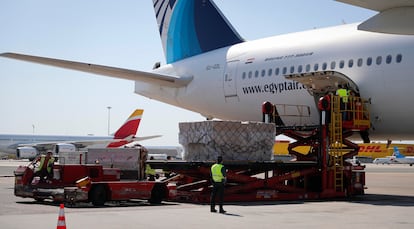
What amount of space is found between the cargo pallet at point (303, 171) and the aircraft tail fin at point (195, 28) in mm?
9492

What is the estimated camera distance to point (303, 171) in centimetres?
2050

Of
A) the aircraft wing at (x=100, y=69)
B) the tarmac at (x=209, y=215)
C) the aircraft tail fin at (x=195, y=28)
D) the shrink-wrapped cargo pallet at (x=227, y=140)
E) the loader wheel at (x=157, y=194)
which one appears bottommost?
the tarmac at (x=209, y=215)

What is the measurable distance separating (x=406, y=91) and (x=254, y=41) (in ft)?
29.0

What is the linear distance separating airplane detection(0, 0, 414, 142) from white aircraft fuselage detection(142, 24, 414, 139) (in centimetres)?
3

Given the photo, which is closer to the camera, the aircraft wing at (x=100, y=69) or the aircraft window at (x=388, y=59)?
the aircraft window at (x=388, y=59)

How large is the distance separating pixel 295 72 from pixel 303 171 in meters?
4.88

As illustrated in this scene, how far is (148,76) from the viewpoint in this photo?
26.9 m

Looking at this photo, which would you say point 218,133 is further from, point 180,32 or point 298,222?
point 180,32

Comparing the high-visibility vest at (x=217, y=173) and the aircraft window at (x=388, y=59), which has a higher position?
the aircraft window at (x=388, y=59)

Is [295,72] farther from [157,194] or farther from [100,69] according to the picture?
[157,194]

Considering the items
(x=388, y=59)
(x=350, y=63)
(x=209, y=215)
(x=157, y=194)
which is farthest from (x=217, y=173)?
(x=350, y=63)

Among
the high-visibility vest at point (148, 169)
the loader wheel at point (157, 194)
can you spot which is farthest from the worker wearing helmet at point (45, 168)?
the loader wheel at point (157, 194)

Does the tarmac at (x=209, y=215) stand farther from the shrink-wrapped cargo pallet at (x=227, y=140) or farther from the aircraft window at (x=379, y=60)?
the aircraft window at (x=379, y=60)

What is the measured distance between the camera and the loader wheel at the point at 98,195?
16.8m
